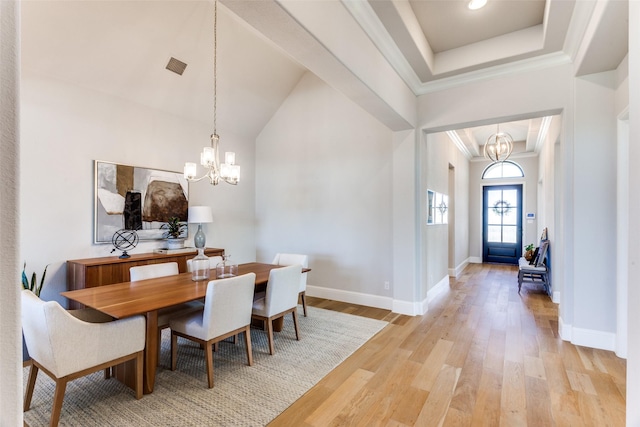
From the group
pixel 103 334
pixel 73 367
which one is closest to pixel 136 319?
pixel 103 334

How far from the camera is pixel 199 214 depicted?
14.5 ft

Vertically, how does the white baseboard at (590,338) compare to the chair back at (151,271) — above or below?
below

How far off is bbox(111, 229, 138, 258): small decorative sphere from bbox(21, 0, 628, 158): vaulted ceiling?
1743mm

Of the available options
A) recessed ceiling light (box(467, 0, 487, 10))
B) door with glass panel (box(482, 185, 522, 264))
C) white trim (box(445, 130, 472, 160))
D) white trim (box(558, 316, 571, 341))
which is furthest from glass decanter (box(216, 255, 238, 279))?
door with glass panel (box(482, 185, 522, 264))

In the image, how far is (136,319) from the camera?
6.92ft

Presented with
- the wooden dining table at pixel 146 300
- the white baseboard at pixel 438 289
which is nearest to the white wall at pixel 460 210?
the white baseboard at pixel 438 289

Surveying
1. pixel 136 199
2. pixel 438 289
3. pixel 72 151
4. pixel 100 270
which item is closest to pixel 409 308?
Answer: pixel 438 289

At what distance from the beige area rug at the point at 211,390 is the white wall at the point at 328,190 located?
1.56 metres

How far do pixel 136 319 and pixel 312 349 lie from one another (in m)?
1.61

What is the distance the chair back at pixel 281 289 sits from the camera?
9.33 ft

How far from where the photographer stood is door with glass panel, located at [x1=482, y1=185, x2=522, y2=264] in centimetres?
812

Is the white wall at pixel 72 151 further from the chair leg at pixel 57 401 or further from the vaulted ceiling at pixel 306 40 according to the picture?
the chair leg at pixel 57 401

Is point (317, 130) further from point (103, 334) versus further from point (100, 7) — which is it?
point (103, 334)

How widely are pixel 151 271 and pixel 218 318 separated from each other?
49.4 inches
